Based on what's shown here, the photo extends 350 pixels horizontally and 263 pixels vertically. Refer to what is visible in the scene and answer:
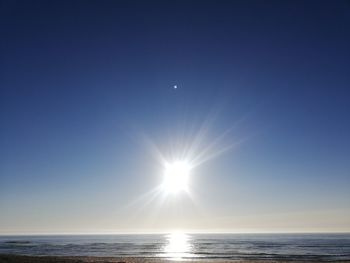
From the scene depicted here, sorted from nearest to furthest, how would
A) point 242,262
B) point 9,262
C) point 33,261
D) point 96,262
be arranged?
point 9,262 < point 33,261 < point 96,262 < point 242,262

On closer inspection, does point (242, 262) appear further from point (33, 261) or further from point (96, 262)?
point (33, 261)

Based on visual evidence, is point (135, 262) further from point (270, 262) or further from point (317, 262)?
point (317, 262)

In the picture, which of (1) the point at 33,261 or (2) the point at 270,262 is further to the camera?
(2) the point at 270,262

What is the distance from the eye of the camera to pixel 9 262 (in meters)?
42.4

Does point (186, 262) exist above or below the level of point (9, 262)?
above

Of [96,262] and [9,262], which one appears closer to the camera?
[9,262]

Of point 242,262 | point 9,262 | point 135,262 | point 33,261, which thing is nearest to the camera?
point 9,262

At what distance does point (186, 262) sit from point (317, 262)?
20.2m

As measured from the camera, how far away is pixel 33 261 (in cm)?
4594

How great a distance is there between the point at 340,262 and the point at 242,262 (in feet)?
48.7

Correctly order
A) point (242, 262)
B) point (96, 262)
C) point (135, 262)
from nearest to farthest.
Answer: point (96, 262), point (135, 262), point (242, 262)

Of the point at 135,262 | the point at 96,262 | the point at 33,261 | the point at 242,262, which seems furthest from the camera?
the point at 242,262

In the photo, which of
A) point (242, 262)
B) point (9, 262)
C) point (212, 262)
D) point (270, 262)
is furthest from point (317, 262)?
Result: point (9, 262)

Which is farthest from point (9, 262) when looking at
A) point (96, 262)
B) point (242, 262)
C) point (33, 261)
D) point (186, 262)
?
point (242, 262)
